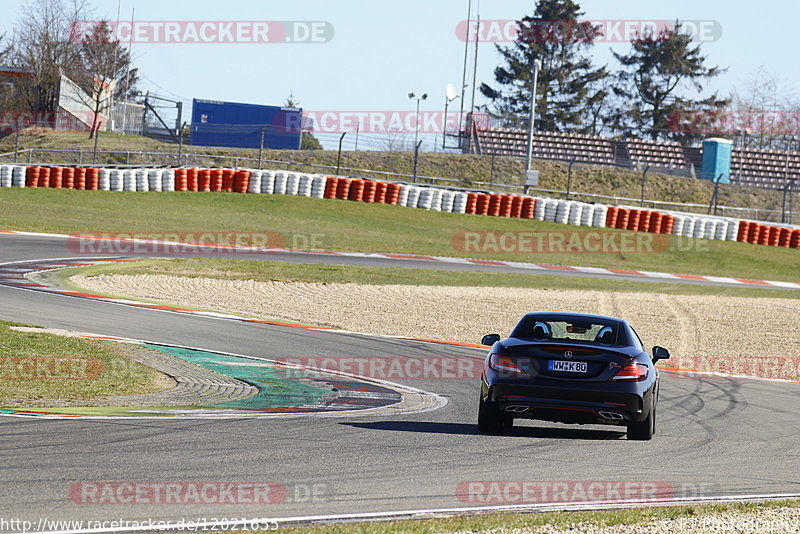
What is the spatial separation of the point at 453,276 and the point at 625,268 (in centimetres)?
938

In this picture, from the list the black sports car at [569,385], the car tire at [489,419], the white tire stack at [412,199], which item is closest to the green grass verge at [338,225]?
the white tire stack at [412,199]

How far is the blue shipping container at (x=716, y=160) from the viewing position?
193 feet

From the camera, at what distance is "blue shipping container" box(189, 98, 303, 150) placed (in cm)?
5691

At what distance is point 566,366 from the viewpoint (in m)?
8.65

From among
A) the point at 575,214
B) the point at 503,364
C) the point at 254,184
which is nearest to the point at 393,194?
the point at 254,184

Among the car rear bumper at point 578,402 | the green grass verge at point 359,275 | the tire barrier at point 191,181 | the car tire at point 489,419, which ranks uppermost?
the tire barrier at point 191,181

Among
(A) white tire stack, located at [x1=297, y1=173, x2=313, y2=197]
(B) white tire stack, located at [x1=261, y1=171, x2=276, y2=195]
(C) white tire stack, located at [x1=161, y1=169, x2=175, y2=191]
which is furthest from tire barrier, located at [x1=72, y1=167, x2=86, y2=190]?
(A) white tire stack, located at [x1=297, y1=173, x2=313, y2=197]

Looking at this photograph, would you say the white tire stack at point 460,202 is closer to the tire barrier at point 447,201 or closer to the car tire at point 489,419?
the tire barrier at point 447,201

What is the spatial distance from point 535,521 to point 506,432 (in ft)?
10.7

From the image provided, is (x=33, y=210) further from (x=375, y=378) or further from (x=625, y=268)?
(x=375, y=378)

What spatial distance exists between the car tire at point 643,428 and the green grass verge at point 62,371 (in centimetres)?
502

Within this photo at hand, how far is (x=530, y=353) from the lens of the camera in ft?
28.7

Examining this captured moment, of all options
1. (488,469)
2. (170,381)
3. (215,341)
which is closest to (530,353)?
(488,469)

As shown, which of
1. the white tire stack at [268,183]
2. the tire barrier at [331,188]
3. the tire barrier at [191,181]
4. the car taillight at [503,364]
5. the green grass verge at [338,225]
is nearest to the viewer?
the car taillight at [503,364]
